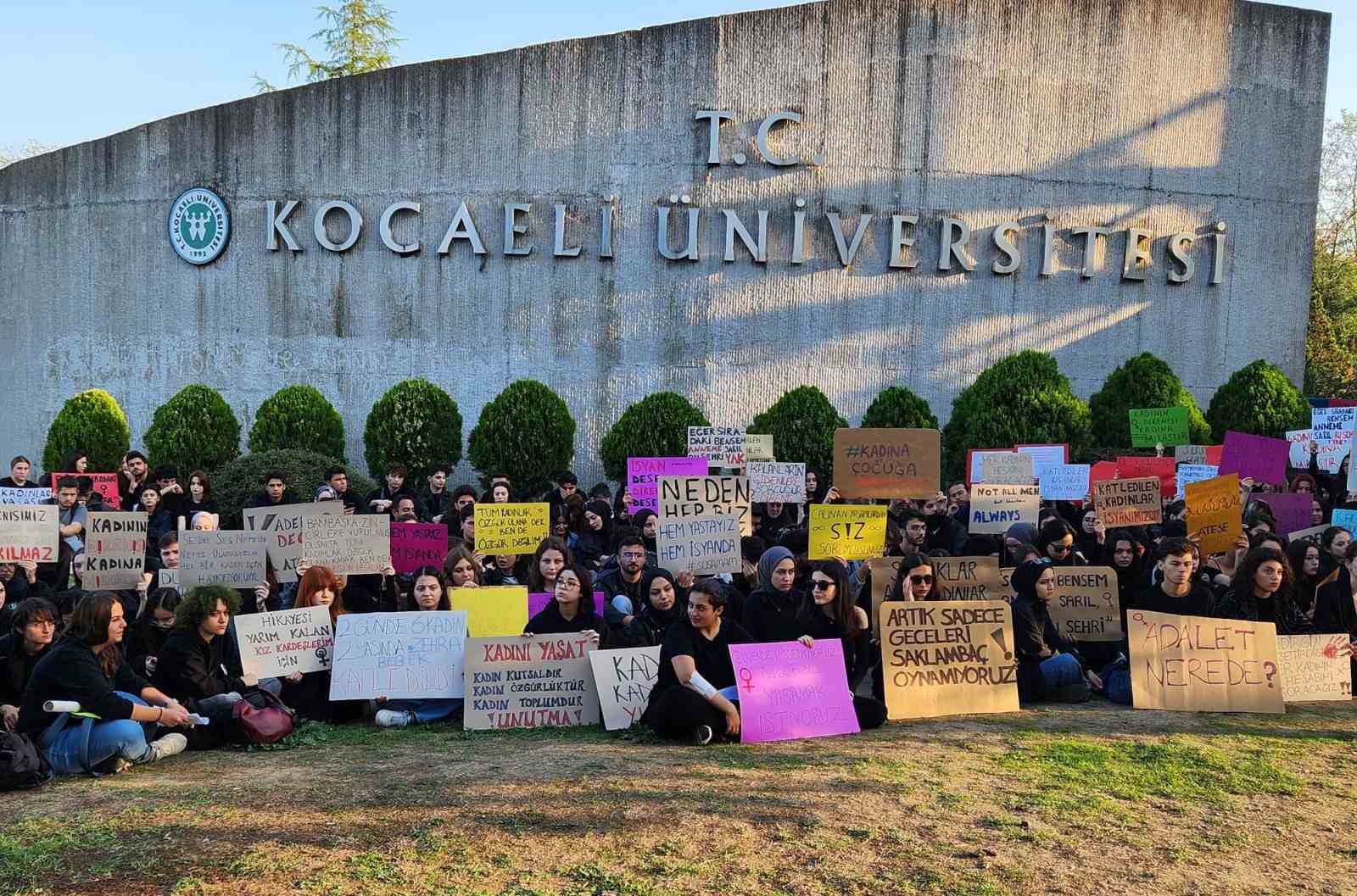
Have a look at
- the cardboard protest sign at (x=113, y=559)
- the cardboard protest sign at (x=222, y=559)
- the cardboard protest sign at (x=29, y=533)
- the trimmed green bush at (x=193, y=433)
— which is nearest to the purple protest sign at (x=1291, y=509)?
the cardboard protest sign at (x=222, y=559)

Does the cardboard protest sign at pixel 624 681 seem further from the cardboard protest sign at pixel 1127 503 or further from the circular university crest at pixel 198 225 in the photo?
the circular university crest at pixel 198 225

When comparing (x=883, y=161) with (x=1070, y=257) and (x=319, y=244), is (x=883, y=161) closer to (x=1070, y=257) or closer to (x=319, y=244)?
(x=1070, y=257)

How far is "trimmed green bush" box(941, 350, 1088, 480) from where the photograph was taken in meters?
18.0

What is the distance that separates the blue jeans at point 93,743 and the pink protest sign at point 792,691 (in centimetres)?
346

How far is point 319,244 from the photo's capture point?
62.6 ft

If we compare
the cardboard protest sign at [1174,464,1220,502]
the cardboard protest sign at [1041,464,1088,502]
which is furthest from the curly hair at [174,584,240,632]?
the cardboard protest sign at [1174,464,1220,502]

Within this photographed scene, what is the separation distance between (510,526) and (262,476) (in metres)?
5.56

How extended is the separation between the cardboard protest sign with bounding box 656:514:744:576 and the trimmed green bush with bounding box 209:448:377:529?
6084 millimetres

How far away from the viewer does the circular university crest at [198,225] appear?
1917cm

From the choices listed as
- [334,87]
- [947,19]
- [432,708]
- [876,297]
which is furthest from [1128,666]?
[334,87]

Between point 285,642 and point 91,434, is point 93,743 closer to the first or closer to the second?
point 285,642

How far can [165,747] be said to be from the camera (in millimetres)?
7586

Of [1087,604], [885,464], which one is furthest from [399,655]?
A: [885,464]

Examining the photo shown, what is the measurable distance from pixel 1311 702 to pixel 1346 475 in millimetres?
6181
